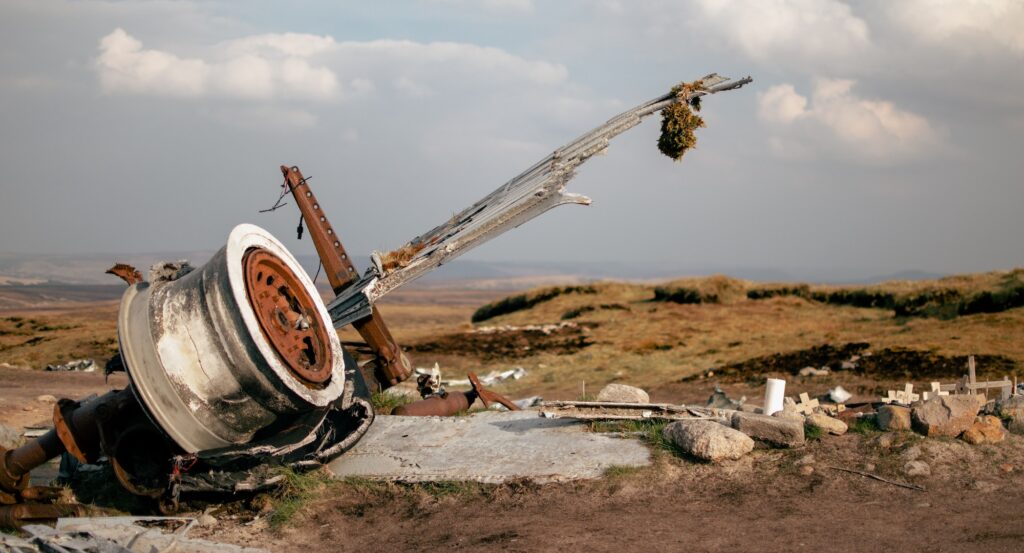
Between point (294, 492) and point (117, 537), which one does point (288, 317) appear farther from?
point (117, 537)

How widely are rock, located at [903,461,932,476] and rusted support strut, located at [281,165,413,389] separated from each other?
6.64 m

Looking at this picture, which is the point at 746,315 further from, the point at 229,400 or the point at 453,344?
the point at 229,400

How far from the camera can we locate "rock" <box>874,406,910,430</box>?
9445mm

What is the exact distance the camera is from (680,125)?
11695 millimetres

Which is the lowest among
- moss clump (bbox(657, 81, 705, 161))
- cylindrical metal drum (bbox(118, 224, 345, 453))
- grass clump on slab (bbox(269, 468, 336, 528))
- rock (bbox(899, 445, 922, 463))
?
grass clump on slab (bbox(269, 468, 336, 528))

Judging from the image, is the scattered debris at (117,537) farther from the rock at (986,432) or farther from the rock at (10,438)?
the rock at (986,432)

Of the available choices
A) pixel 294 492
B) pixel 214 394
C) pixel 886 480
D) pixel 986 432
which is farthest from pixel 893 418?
pixel 214 394

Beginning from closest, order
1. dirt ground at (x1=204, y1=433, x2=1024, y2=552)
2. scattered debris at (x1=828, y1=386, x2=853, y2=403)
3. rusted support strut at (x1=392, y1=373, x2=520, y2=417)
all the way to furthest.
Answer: dirt ground at (x1=204, y1=433, x2=1024, y2=552), rusted support strut at (x1=392, y1=373, x2=520, y2=417), scattered debris at (x1=828, y1=386, x2=853, y2=403)

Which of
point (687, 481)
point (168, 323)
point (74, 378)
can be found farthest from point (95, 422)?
point (74, 378)

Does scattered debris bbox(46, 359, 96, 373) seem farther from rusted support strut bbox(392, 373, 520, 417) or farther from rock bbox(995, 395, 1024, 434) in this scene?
rock bbox(995, 395, 1024, 434)

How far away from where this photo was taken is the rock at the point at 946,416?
9203 millimetres

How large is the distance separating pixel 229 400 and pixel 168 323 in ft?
3.11

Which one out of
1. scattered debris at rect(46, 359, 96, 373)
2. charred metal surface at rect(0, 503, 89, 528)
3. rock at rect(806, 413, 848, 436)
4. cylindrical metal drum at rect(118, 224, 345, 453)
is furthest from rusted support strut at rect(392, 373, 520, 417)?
scattered debris at rect(46, 359, 96, 373)

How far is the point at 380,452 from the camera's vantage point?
10.3 meters
